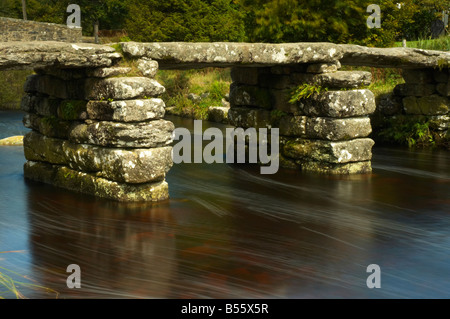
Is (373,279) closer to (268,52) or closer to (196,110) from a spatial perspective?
(268,52)

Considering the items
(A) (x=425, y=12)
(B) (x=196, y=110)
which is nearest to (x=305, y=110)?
(B) (x=196, y=110)

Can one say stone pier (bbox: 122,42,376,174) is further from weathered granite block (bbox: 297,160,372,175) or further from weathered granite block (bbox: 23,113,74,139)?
weathered granite block (bbox: 23,113,74,139)

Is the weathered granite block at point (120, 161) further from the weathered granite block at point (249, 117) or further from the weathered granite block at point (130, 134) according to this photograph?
the weathered granite block at point (249, 117)

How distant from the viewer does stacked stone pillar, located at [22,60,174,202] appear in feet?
28.6

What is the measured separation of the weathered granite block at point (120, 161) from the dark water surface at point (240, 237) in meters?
0.41

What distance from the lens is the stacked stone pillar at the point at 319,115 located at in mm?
10688

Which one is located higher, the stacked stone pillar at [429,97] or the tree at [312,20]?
the tree at [312,20]

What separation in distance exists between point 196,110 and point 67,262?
1576 centimetres

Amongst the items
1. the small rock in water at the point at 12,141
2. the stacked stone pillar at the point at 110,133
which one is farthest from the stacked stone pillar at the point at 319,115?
the small rock in water at the point at 12,141

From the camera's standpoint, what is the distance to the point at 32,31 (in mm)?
25812

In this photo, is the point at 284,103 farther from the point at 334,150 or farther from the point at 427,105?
the point at 427,105

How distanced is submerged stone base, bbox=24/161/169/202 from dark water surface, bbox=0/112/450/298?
153mm

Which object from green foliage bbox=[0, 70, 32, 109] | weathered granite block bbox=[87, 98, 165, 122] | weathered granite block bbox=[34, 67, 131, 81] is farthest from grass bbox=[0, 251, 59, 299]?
green foliage bbox=[0, 70, 32, 109]

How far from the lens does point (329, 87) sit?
10.8 meters
